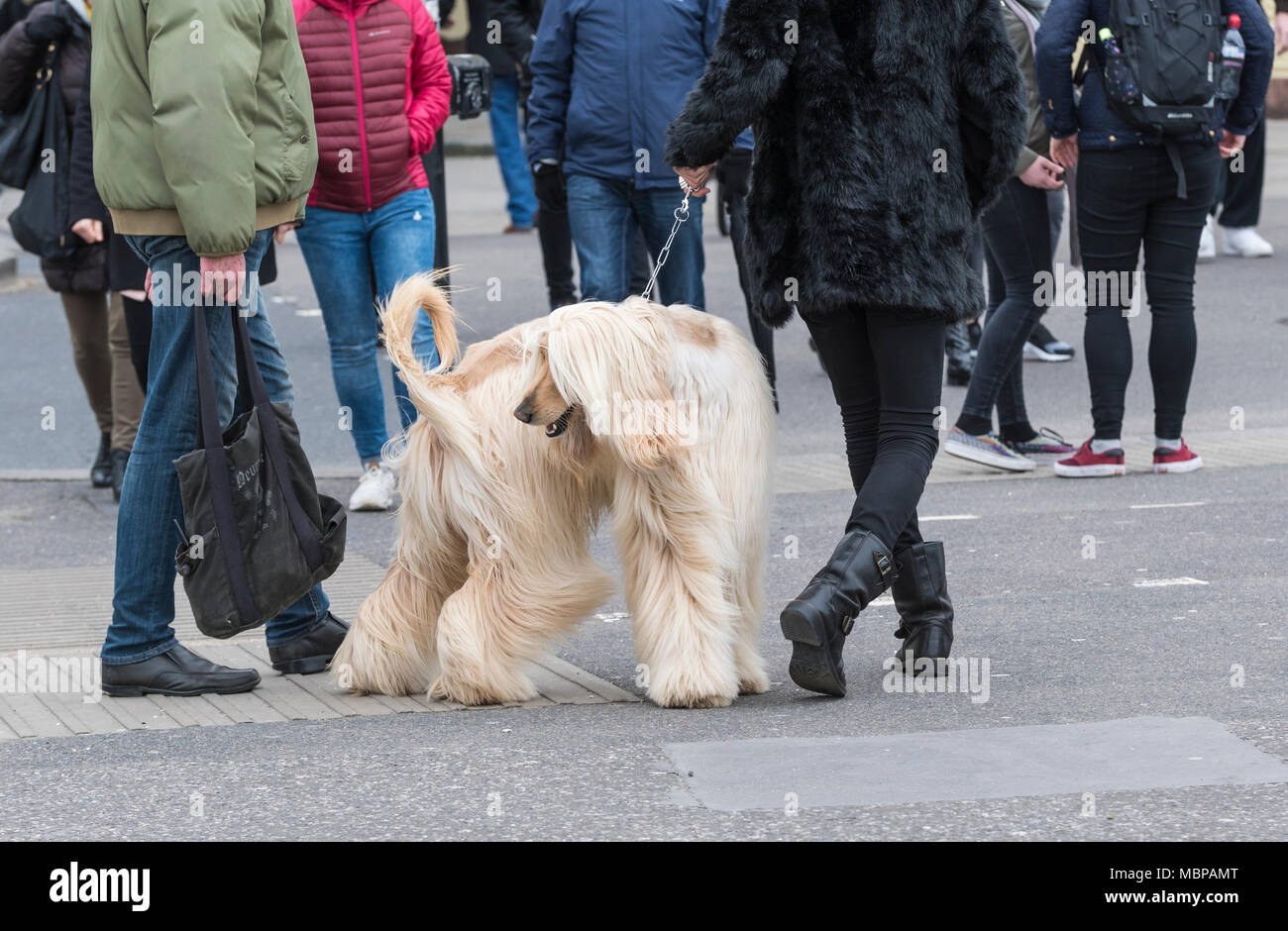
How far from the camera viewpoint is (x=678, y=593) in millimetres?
4531

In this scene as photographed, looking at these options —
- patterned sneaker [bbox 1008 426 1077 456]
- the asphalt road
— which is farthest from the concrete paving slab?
patterned sneaker [bbox 1008 426 1077 456]

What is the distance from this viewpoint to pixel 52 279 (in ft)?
25.8

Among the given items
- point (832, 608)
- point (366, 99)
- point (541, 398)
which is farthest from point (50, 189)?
point (832, 608)

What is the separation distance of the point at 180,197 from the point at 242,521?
31.3 inches

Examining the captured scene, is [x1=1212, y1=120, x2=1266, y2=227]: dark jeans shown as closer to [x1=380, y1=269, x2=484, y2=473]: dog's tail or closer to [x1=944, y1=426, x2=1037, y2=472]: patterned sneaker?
[x1=944, y1=426, x2=1037, y2=472]: patterned sneaker

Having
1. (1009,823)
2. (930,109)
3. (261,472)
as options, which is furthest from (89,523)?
(1009,823)

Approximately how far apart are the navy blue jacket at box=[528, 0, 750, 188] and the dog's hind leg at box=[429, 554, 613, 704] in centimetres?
300

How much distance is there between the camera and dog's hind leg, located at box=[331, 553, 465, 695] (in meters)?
4.80

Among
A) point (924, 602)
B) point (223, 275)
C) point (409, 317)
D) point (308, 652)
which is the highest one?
point (223, 275)

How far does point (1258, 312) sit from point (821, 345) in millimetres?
7539

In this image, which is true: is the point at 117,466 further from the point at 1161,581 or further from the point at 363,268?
the point at 1161,581

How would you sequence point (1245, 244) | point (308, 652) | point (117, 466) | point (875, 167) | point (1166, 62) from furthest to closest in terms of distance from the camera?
point (1245, 244), point (117, 466), point (1166, 62), point (308, 652), point (875, 167)

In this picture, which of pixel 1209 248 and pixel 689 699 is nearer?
pixel 689 699

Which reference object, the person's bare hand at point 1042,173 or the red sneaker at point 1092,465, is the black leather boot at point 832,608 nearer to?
the red sneaker at point 1092,465
